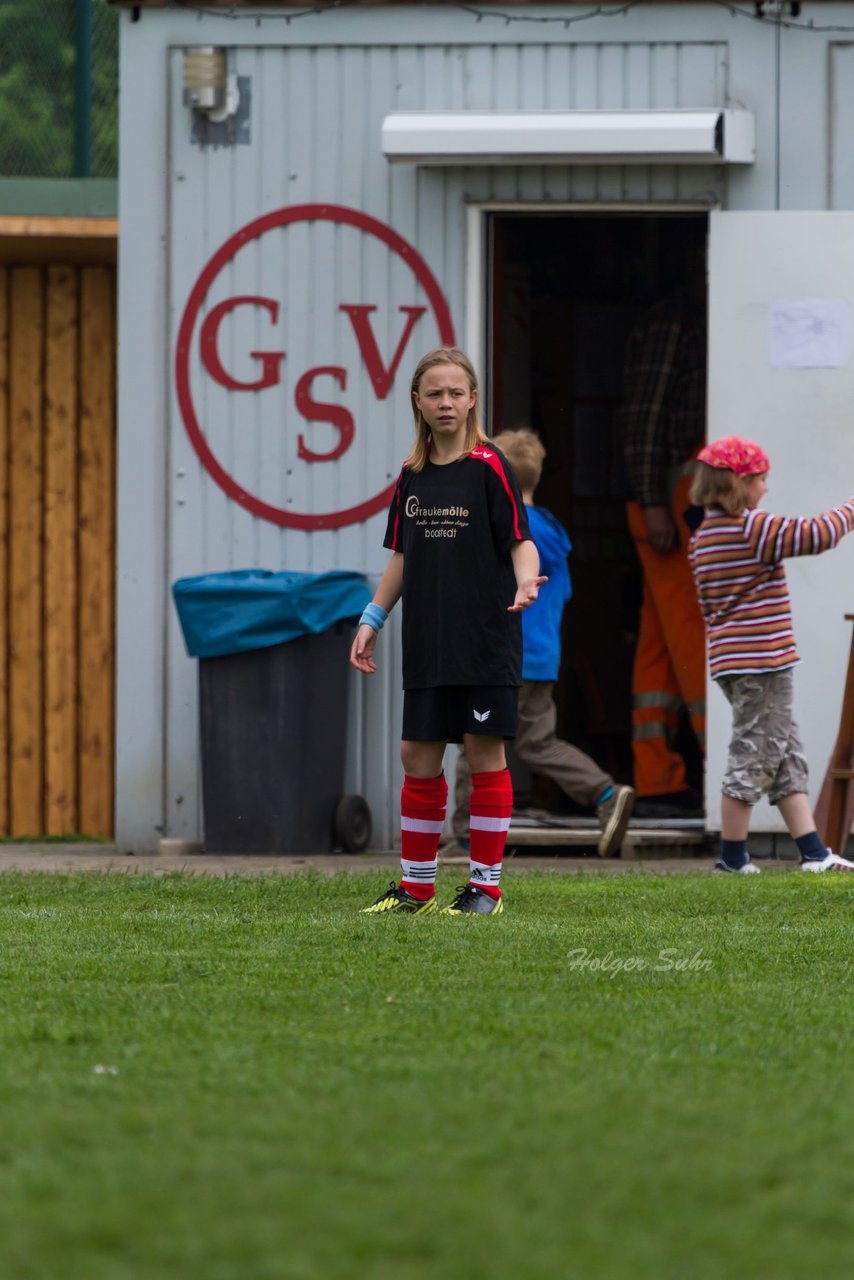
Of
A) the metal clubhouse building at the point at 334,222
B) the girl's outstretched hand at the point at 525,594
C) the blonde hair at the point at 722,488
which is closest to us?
the girl's outstretched hand at the point at 525,594

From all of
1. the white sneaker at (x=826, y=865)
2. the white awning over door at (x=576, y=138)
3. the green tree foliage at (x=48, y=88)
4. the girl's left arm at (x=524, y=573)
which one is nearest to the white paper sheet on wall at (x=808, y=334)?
the white awning over door at (x=576, y=138)

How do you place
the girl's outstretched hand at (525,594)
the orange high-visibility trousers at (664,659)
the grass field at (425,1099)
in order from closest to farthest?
1. the grass field at (425,1099)
2. the girl's outstretched hand at (525,594)
3. the orange high-visibility trousers at (664,659)

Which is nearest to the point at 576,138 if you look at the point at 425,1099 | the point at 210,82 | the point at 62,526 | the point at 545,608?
the point at 210,82

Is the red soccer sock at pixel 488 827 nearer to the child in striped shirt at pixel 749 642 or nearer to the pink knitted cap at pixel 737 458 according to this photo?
the child in striped shirt at pixel 749 642

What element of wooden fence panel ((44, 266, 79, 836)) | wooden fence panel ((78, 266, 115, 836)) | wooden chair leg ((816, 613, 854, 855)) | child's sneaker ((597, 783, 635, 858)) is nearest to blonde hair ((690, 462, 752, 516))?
wooden chair leg ((816, 613, 854, 855))

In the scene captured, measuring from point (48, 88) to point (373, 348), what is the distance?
9.70 ft

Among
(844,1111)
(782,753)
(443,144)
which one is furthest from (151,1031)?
(443,144)

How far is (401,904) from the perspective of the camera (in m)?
5.89

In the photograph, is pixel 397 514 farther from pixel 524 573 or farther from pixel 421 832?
pixel 421 832

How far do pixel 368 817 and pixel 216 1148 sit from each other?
5.85m

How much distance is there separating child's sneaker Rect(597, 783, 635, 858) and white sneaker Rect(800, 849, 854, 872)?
37.6 inches

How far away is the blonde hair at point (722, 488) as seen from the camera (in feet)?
24.6

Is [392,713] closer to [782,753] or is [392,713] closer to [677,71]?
[782,753]

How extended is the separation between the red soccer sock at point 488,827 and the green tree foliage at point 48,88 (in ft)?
18.3
